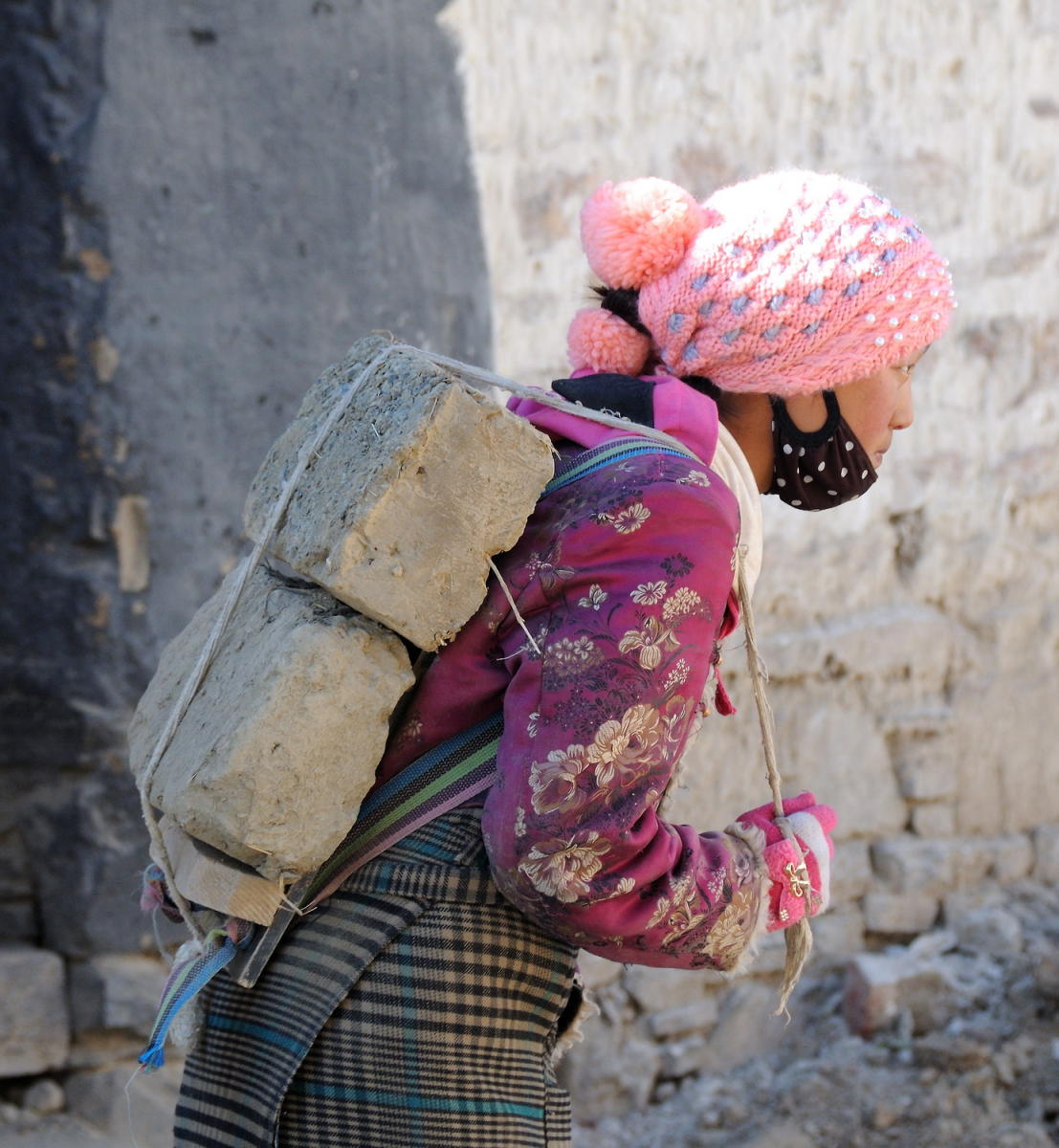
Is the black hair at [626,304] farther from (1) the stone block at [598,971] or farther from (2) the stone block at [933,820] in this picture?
(2) the stone block at [933,820]

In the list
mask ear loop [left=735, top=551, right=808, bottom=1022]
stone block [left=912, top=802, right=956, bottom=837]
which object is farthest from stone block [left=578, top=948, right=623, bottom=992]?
mask ear loop [left=735, top=551, right=808, bottom=1022]

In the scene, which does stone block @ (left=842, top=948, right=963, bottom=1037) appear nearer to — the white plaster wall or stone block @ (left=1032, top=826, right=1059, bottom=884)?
the white plaster wall

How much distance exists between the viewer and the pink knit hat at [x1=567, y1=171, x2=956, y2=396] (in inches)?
58.8

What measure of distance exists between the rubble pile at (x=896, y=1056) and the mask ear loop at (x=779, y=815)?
5.20 feet

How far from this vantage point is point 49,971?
8.93ft

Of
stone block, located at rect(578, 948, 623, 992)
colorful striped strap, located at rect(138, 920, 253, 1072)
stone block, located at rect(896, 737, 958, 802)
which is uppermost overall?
colorful striped strap, located at rect(138, 920, 253, 1072)

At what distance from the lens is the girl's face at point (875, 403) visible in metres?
1.55

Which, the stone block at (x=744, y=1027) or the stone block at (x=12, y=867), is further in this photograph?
the stone block at (x=744, y=1027)

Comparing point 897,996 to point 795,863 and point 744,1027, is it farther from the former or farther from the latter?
point 795,863

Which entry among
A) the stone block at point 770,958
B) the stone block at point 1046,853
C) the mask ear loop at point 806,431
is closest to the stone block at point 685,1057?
the stone block at point 770,958

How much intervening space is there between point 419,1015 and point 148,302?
1.76m

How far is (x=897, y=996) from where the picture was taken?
124 inches

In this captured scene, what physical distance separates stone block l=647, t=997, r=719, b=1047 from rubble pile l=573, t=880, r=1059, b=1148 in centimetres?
3

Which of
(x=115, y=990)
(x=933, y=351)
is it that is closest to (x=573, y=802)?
(x=115, y=990)
